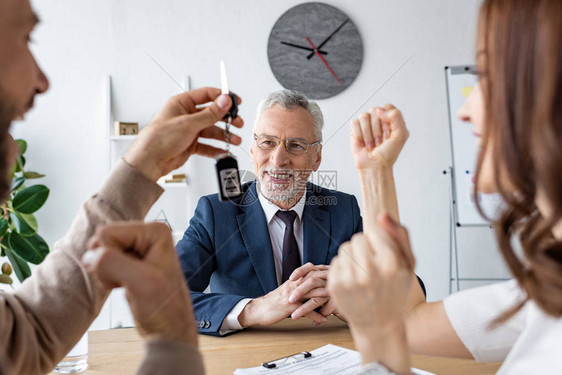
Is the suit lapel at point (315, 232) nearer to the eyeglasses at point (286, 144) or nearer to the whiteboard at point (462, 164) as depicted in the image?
the eyeglasses at point (286, 144)

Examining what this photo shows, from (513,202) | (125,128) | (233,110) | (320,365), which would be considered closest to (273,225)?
(320,365)

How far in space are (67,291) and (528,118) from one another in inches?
32.7

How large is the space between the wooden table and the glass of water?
32 millimetres

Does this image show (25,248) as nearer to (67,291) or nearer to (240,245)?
(240,245)

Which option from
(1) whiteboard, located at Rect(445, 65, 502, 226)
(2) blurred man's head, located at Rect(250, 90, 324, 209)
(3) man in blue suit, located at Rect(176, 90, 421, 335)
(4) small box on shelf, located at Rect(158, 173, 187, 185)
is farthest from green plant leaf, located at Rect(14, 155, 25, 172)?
(1) whiteboard, located at Rect(445, 65, 502, 226)

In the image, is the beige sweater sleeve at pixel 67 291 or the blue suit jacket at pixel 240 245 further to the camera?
the blue suit jacket at pixel 240 245

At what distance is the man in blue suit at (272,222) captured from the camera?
1.88 metres

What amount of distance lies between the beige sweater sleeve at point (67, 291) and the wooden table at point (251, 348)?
0.30 metres

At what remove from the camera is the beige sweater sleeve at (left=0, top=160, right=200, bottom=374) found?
34.1 inches

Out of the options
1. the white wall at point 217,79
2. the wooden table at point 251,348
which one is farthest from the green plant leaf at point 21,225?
the wooden table at point 251,348

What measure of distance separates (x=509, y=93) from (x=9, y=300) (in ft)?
3.00

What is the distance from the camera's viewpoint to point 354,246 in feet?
2.35

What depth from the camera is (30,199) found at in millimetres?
2846

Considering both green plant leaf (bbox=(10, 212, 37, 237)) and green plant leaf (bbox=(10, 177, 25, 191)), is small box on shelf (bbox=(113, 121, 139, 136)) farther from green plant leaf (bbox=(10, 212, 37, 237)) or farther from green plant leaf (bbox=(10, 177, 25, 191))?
green plant leaf (bbox=(10, 212, 37, 237))
